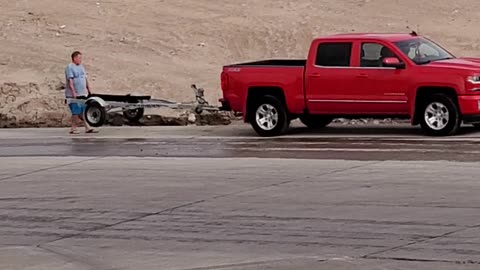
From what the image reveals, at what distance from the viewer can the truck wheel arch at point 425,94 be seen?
1869 cm

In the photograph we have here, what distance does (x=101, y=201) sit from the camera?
13602 millimetres

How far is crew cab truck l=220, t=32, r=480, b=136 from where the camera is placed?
1870cm

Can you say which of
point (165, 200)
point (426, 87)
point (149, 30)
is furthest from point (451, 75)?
point (149, 30)

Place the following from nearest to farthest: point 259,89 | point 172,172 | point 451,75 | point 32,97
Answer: point 172,172
point 451,75
point 259,89
point 32,97

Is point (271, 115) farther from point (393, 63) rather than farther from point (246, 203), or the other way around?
point (246, 203)

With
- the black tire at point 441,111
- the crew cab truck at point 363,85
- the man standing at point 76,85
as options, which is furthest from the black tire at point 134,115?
the black tire at point 441,111

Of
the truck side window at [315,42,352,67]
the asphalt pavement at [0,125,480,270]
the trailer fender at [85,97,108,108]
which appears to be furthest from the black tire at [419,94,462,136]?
the trailer fender at [85,97,108,108]

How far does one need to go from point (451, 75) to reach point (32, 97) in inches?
503

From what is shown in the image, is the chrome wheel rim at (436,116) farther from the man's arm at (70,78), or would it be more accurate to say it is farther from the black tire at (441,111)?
the man's arm at (70,78)

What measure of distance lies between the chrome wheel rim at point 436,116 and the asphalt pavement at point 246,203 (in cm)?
33

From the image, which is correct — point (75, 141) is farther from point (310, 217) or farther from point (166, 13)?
point (166, 13)

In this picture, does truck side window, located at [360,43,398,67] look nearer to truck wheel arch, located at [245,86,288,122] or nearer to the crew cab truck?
the crew cab truck

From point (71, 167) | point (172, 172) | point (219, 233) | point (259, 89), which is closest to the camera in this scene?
point (219, 233)

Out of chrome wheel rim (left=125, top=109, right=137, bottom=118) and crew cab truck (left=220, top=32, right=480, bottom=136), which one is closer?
crew cab truck (left=220, top=32, right=480, bottom=136)
